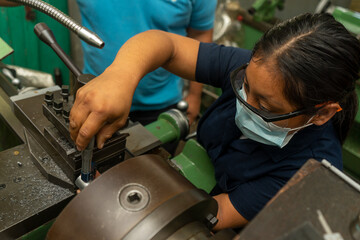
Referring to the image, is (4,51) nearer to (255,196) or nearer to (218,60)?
(218,60)

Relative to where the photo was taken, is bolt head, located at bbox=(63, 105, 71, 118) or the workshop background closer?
the workshop background

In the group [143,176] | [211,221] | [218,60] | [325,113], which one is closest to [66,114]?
[143,176]

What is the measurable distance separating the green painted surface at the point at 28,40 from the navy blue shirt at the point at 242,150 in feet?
3.82

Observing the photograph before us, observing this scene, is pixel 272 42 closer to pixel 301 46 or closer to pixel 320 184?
pixel 301 46

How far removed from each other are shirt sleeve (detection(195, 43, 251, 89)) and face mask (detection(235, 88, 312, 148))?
0.51ft

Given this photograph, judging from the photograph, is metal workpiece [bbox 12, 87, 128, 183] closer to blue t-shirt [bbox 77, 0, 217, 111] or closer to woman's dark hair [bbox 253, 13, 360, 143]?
woman's dark hair [bbox 253, 13, 360, 143]

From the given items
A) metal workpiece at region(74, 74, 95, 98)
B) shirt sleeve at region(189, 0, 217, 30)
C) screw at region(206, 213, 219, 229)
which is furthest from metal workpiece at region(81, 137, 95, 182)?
shirt sleeve at region(189, 0, 217, 30)

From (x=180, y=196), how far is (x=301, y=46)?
1.46ft

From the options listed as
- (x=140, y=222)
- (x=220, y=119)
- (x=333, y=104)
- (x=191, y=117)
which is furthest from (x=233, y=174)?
(x=191, y=117)

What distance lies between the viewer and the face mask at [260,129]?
81 cm

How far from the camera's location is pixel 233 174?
91cm

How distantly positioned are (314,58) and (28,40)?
1.95m

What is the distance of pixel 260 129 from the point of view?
850mm

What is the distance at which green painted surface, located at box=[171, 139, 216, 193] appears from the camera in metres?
1.02
